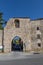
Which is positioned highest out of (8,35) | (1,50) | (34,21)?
(34,21)

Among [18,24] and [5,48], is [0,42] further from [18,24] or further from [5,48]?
[18,24]

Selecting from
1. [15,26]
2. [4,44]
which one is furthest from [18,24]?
[4,44]

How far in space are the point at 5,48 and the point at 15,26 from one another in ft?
18.9

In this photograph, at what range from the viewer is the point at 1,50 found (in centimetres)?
5403

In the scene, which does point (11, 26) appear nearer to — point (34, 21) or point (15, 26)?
point (15, 26)

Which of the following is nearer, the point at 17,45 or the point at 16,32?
the point at 16,32

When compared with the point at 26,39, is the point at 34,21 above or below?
above

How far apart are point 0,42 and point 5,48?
1907mm

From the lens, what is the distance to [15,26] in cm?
5516

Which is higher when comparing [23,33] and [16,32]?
[16,32]

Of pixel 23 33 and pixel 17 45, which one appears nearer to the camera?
pixel 23 33

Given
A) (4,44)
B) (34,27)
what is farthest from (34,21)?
(4,44)

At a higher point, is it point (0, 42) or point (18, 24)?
point (18, 24)

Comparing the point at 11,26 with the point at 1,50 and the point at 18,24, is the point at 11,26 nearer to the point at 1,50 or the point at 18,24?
the point at 18,24
